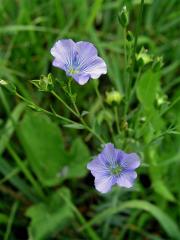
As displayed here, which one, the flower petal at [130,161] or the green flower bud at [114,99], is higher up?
the green flower bud at [114,99]

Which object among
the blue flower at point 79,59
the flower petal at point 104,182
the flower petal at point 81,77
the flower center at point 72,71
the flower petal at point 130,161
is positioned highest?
the blue flower at point 79,59

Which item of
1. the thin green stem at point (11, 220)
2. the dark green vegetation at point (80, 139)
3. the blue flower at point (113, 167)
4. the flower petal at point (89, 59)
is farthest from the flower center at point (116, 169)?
the thin green stem at point (11, 220)

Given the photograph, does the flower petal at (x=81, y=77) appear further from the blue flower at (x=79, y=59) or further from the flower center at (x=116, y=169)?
the flower center at (x=116, y=169)

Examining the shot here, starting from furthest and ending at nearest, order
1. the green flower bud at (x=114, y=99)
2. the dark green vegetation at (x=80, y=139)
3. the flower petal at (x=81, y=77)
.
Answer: the dark green vegetation at (x=80, y=139)
the green flower bud at (x=114, y=99)
the flower petal at (x=81, y=77)

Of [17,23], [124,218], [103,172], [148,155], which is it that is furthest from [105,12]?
[103,172]

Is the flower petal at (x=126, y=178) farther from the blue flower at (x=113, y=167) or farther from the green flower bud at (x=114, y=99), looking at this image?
the green flower bud at (x=114, y=99)

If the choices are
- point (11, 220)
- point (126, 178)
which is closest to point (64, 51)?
point (126, 178)

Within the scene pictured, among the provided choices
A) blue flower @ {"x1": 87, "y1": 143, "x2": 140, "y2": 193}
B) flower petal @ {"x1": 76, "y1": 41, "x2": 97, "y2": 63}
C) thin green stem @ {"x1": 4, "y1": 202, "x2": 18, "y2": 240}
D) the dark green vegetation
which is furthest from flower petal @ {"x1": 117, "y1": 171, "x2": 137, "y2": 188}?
thin green stem @ {"x1": 4, "y1": 202, "x2": 18, "y2": 240}

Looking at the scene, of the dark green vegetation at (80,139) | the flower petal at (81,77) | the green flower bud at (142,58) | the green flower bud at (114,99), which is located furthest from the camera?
the dark green vegetation at (80,139)

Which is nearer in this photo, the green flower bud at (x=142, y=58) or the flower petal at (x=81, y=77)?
the flower petal at (x=81, y=77)

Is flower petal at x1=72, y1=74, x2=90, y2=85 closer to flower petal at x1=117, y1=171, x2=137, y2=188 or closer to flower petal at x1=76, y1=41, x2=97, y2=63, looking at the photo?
flower petal at x1=76, y1=41, x2=97, y2=63
